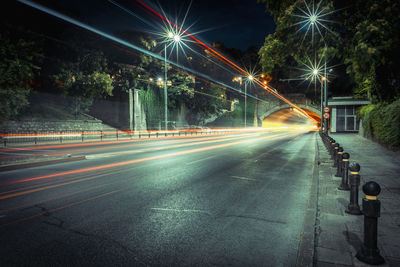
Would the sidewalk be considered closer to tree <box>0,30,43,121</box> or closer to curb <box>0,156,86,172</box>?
curb <box>0,156,86,172</box>

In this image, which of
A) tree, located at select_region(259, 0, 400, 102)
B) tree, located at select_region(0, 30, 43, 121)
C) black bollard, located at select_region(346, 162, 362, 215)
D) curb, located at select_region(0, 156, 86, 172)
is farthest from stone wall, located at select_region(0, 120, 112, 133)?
black bollard, located at select_region(346, 162, 362, 215)

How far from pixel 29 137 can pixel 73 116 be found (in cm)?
918

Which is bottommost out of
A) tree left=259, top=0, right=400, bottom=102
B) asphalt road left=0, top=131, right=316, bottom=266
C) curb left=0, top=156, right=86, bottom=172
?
asphalt road left=0, top=131, right=316, bottom=266

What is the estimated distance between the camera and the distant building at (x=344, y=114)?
37159mm

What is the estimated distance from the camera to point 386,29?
210 inches

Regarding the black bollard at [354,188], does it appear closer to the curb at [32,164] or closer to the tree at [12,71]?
the curb at [32,164]

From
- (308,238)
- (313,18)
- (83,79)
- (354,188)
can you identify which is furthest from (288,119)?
(308,238)

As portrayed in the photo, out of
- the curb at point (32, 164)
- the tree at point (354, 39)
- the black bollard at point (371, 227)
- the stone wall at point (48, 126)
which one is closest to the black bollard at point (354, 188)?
the black bollard at point (371, 227)

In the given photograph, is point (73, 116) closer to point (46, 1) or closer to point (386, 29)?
point (46, 1)

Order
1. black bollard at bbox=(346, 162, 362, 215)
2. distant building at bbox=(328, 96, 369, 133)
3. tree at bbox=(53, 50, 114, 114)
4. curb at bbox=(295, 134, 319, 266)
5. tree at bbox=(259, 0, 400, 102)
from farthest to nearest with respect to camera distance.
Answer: distant building at bbox=(328, 96, 369, 133) → tree at bbox=(53, 50, 114, 114) → tree at bbox=(259, 0, 400, 102) → black bollard at bbox=(346, 162, 362, 215) → curb at bbox=(295, 134, 319, 266)

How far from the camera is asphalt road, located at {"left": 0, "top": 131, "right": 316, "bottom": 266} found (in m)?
3.12

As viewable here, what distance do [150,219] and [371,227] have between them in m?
3.15

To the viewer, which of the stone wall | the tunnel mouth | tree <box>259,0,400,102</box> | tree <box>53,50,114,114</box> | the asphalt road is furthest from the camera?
the tunnel mouth

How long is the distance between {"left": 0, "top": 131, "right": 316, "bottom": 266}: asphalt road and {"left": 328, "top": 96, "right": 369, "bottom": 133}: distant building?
115ft
